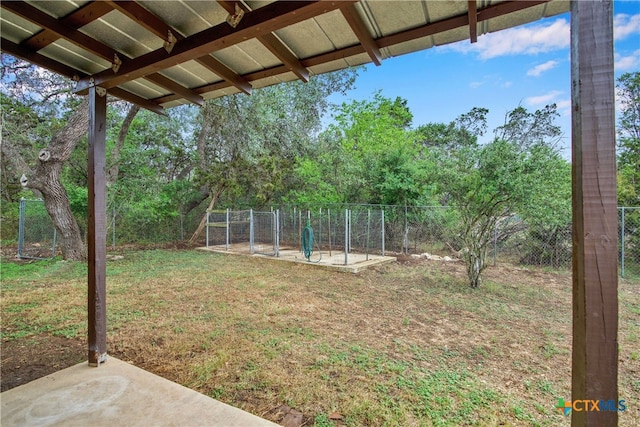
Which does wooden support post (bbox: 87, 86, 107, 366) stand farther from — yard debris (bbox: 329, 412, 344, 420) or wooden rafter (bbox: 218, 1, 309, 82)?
yard debris (bbox: 329, 412, 344, 420)

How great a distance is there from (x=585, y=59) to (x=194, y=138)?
41.2 feet

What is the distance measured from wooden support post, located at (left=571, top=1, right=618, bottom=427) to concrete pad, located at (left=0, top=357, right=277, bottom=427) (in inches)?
62.9

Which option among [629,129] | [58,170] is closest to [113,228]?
[58,170]

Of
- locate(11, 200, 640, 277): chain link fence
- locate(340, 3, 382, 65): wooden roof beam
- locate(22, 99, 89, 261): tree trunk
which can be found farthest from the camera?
locate(11, 200, 640, 277): chain link fence

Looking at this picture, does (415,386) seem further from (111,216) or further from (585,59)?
(111,216)

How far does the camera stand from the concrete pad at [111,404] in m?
1.77

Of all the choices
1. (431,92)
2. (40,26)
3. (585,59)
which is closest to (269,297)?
(40,26)

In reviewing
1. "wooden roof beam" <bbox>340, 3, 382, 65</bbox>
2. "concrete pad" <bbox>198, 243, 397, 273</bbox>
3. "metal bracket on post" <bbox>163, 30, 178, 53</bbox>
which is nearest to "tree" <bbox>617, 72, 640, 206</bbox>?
"concrete pad" <bbox>198, 243, 397, 273</bbox>

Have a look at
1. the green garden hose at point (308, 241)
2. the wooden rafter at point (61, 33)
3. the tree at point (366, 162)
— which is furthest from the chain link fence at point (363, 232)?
the wooden rafter at point (61, 33)

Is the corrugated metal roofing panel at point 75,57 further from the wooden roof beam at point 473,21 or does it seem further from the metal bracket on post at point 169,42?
the wooden roof beam at point 473,21

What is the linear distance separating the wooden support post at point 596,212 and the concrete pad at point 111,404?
160 cm

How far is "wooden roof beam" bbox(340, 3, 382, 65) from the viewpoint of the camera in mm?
1607

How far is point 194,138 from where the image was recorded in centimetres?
1195

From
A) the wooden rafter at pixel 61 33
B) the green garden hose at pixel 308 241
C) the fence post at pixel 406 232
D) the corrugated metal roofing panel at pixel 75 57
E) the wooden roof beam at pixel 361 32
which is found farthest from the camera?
the fence post at pixel 406 232
